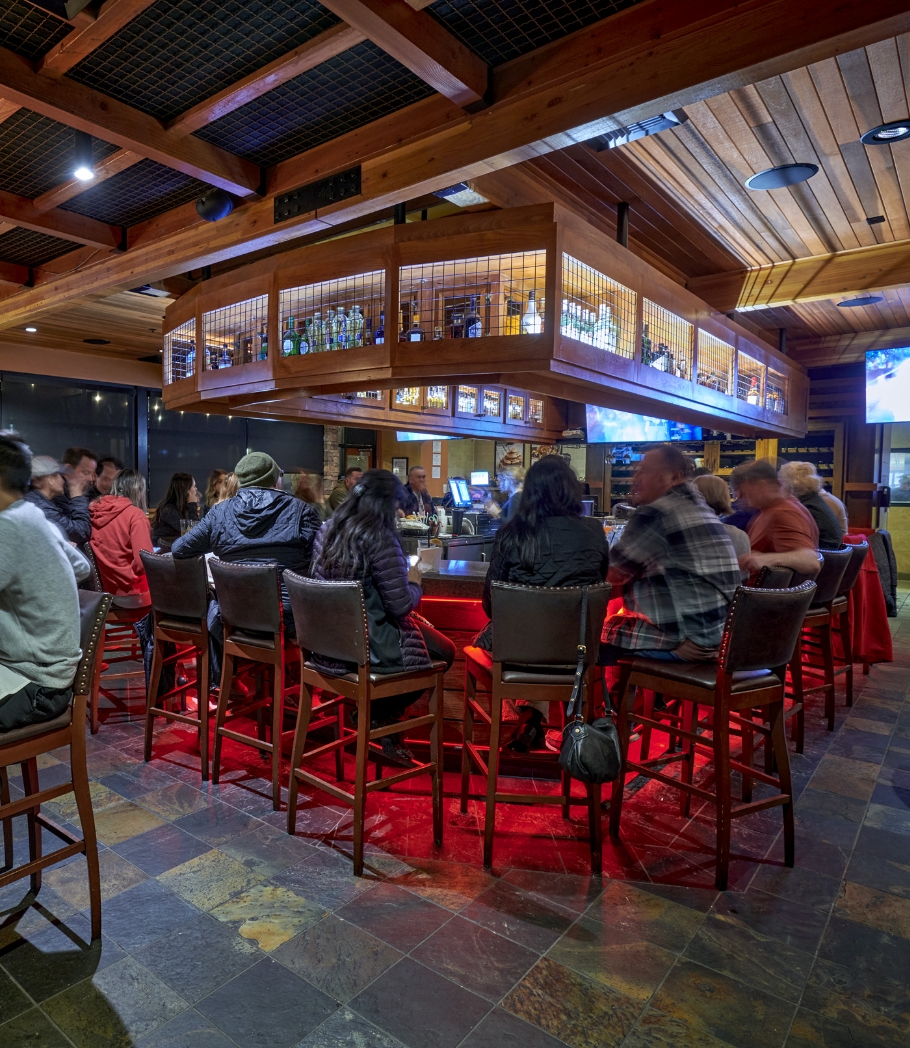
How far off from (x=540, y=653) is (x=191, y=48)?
2.66 m

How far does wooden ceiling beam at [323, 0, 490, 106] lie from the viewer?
79.4 inches

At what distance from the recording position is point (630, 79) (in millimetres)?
2277

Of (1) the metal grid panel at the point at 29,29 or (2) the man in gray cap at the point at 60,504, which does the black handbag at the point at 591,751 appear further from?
(2) the man in gray cap at the point at 60,504

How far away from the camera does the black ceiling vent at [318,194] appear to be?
3.18 m

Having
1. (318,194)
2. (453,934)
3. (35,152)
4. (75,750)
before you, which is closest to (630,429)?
(318,194)

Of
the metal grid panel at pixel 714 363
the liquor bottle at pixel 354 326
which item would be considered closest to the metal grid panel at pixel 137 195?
the liquor bottle at pixel 354 326

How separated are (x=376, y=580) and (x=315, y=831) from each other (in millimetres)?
1059

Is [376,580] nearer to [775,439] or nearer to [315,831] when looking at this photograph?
[315,831]

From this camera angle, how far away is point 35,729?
1.89m

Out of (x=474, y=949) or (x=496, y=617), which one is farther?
(x=496, y=617)

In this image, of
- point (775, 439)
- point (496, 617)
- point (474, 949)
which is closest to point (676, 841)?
point (474, 949)

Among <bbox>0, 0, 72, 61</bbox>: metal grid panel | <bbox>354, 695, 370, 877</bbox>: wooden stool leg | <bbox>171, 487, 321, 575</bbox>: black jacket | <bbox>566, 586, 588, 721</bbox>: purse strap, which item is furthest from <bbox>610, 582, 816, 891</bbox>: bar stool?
<bbox>0, 0, 72, 61</bbox>: metal grid panel

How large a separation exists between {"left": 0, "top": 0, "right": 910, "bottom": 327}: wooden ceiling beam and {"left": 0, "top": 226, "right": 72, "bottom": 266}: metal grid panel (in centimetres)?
193

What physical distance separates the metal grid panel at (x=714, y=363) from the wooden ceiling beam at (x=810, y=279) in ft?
0.97
